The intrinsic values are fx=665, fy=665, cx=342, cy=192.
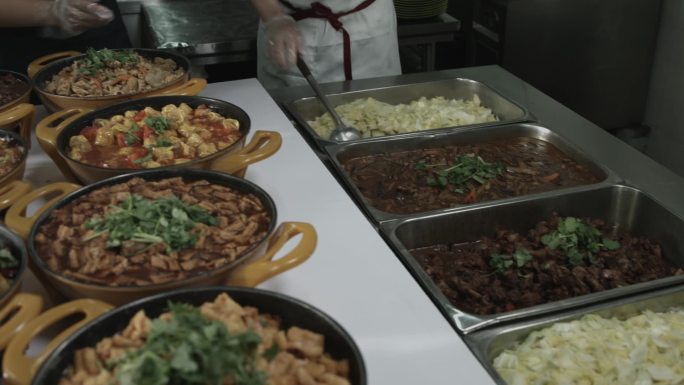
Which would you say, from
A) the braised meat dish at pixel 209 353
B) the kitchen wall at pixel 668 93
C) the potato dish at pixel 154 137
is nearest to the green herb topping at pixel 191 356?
the braised meat dish at pixel 209 353

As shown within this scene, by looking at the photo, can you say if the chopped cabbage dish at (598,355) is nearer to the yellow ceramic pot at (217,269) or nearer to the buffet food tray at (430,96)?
the yellow ceramic pot at (217,269)

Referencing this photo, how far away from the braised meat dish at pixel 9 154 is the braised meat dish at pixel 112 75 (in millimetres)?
277

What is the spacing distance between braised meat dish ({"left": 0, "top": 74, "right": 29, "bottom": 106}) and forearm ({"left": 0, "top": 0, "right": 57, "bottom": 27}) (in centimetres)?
40

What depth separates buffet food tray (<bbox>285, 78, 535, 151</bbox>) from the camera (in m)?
2.36

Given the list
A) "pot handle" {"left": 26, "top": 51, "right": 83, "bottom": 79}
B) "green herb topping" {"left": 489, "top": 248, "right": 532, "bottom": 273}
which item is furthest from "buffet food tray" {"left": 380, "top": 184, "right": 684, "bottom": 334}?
"pot handle" {"left": 26, "top": 51, "right": 83, "bottom": 79}

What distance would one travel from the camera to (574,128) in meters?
2.22

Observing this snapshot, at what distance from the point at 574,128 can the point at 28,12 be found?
1.94m

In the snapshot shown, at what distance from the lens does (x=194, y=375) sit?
804mm

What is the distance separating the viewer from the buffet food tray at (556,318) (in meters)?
1.29

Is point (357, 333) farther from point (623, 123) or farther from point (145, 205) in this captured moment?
point (623, 123)

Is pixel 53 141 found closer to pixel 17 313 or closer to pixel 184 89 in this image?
pixel 184 89

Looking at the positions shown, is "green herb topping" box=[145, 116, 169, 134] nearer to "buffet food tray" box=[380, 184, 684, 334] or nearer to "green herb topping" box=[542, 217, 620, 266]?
"buffet food tray" box=[380, 184, 684, 334]

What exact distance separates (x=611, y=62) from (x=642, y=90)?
323 millimetres

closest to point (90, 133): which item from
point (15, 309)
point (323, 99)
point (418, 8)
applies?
point (15, 309)
